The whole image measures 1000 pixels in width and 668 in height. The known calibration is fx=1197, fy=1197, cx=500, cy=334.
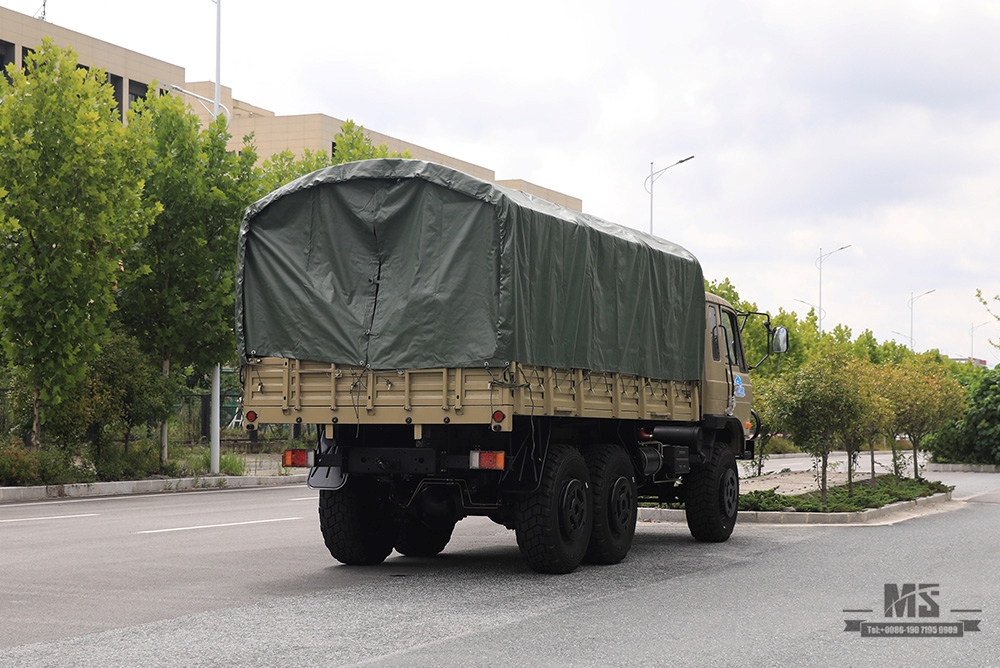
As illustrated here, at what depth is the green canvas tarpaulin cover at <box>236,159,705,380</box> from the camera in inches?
434

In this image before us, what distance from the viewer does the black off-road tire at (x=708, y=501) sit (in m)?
15.0

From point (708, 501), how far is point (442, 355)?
5.44 m

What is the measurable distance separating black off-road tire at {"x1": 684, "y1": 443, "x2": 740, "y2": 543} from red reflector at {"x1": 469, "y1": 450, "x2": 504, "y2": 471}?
4894 mm

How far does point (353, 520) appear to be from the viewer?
12.1 metres

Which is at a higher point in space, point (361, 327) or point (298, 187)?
point (298, 187)

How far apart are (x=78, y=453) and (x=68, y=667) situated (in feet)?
A: 63.0

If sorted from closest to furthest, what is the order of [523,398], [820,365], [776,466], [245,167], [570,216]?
1. [523,398]
2. [570,216]
3. [820,365]
4. [245,167]
5. [776,466]

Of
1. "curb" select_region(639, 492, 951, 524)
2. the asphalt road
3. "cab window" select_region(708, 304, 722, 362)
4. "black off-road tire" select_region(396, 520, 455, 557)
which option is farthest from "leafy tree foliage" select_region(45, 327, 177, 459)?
"cab window" select_region(708, 304, 722, 362)

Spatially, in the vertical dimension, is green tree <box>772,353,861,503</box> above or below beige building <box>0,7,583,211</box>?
below

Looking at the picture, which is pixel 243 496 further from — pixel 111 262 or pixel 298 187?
pixel 298 187

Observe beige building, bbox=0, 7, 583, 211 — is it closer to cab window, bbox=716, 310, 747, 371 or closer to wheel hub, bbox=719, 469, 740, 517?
cab window, bbox=716, 310, 747, 371

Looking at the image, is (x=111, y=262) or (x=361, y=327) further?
(x=111, y=262)

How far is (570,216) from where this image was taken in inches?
485

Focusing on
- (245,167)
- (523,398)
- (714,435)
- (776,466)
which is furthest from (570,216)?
(776,466)
